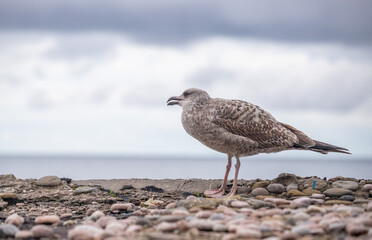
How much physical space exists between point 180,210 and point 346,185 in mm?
5113

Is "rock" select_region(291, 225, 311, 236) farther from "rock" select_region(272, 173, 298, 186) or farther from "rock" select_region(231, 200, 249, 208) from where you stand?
"rock" select_region(272, 173, 298, 186)

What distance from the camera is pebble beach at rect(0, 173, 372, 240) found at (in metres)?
5.54

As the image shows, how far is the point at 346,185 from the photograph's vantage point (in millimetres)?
10508

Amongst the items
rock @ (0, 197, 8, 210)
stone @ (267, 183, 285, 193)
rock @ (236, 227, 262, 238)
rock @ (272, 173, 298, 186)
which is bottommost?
rock @ (0, 197, 8, 210)

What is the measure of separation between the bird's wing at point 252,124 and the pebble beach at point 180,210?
0.89 metres

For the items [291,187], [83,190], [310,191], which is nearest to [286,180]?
[291,187]

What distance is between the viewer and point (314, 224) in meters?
5.75

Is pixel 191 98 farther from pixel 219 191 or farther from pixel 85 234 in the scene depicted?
pixel 85 234

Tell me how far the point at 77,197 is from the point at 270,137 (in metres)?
4.27

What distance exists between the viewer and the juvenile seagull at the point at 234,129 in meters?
10.3

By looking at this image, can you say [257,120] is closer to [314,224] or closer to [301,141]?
[301,141]

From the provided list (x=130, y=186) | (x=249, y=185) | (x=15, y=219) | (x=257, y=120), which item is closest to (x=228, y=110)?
(x=257, y=120)

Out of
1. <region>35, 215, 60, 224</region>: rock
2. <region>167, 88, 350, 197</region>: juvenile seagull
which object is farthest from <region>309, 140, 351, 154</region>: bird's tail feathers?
<region>35, 215, 60, 224</region>: rock

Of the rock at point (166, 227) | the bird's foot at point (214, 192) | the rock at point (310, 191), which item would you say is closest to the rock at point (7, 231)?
the rock at point (166, 227)
